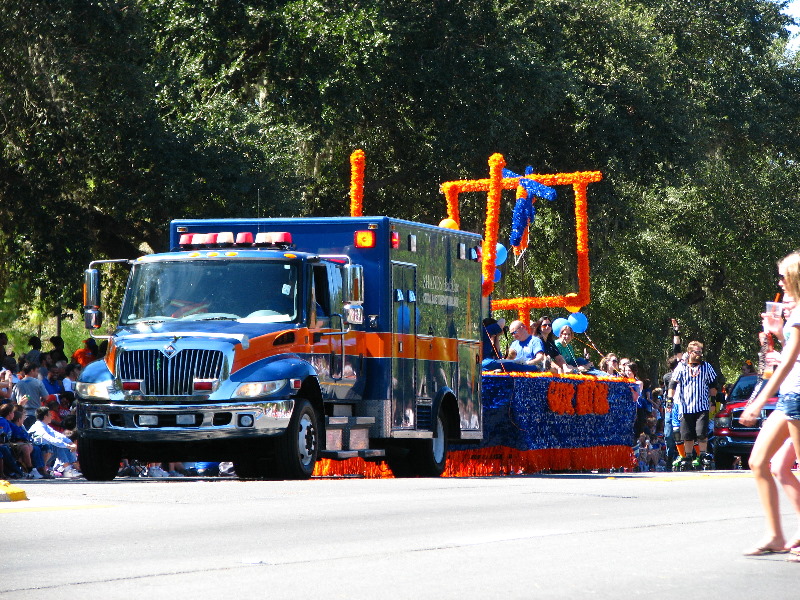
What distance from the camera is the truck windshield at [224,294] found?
16.9m

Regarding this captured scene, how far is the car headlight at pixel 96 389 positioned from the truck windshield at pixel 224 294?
80 centimetres

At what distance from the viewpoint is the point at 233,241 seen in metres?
17.6

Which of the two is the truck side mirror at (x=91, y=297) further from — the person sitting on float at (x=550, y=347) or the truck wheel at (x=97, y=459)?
the person sitting on float at (x=550, y=347)

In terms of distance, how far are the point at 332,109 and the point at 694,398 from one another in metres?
10.3

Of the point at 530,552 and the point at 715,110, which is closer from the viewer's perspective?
the point at 530,552

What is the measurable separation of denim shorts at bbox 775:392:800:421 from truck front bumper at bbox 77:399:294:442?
26.4 ft

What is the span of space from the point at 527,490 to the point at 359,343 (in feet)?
11.4

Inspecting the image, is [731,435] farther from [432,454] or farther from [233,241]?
[233,241]

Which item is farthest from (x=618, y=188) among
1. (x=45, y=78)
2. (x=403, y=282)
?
(x=403, y=282)

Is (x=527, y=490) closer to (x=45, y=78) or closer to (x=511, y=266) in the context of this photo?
(x=45, y=78)

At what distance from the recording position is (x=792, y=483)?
909 cm

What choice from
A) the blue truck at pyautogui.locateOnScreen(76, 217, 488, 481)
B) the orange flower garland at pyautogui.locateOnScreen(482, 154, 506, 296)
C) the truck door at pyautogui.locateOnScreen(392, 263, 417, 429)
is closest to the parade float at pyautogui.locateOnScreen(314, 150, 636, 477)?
the orange flower garland at pyautogui.locateOnScreen(482, 154, 506, 296)

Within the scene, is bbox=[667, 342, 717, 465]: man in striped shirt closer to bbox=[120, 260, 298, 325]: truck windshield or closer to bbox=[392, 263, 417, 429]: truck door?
bbox=[392, 263, 417, 429]: truck door

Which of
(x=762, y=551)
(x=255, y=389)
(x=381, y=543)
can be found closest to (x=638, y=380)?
(x=255, y=389)
